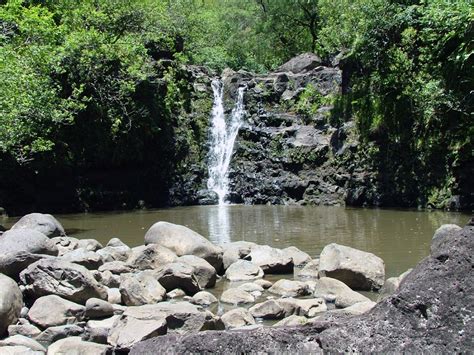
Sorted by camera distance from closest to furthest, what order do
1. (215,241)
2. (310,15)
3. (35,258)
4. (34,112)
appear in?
(35,258)
(215,241)
(34,112)
(310,15)

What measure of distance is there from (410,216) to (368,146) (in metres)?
5.89

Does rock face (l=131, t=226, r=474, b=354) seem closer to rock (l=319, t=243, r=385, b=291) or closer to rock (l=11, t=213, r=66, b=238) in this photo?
rock (l=319, t=243, r=385, b=291)

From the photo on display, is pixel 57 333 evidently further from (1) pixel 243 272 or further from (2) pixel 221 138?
(2) pixel 221 138

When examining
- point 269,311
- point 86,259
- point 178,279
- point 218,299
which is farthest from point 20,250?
point 269,311

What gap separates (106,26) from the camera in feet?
88.7

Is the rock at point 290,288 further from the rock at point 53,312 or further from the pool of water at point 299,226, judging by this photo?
the rock at point 53,312

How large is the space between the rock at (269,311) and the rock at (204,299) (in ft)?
3.72

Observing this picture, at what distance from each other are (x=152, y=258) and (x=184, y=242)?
2.92 ft

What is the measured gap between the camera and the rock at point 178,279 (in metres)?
10.2

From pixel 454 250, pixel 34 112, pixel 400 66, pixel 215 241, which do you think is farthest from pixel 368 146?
pixel 454 250

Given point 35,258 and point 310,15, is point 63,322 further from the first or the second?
point 310,15

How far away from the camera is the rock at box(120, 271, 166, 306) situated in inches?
367

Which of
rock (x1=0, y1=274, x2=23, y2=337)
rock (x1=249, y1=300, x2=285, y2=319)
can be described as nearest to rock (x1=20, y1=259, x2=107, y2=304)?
rock (x1=0, y1=274, x2=23, y2=337)

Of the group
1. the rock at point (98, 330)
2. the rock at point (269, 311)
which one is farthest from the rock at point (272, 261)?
the rock at point (98, 330)
